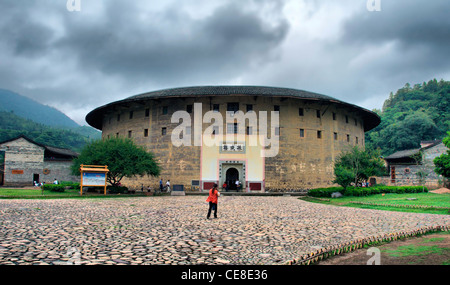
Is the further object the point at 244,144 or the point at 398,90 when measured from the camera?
the point at 398,90

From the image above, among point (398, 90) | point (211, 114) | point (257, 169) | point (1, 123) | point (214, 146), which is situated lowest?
point (257, 169)

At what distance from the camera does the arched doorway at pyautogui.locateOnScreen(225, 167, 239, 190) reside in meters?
28.0

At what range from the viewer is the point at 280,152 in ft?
89.8

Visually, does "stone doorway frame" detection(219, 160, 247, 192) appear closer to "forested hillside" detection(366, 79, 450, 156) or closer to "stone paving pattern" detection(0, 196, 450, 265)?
"stone paving pattern" detection(0, 196, 450, 265)

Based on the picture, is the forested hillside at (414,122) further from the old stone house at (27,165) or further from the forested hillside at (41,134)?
the forested hillside at (41,134)

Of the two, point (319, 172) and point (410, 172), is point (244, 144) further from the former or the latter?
point (410, 172)

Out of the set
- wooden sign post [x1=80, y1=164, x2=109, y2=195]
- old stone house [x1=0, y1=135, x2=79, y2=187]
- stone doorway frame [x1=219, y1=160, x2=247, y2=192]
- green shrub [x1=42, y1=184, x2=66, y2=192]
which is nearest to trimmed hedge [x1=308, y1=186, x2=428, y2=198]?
stone doorway frame [x1=219, y1=160, x2=247, y2=192]

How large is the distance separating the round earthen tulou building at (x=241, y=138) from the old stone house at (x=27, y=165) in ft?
47.7

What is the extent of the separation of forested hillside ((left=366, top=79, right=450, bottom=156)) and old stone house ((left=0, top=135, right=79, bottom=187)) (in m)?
43.4

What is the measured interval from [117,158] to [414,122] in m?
49.5

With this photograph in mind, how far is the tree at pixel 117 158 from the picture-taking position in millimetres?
22125

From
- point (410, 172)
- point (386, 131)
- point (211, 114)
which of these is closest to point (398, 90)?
point (386, 131)

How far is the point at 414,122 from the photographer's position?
2061 inches
